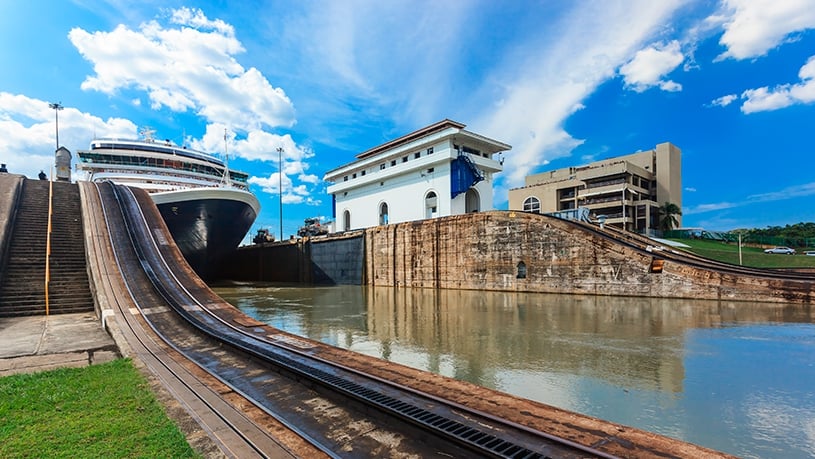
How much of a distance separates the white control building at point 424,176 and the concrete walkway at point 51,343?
24.4 metres

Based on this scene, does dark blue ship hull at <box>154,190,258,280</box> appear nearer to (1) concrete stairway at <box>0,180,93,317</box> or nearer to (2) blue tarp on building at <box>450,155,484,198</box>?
(1) concrete stairway at <box>0,180,93,317</box>

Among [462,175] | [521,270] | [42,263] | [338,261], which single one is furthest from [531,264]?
[42,263]

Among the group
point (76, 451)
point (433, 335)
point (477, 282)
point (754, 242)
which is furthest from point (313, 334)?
point (754, 242)

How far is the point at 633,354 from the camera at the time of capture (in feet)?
27.6

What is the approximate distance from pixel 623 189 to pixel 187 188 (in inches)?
1824

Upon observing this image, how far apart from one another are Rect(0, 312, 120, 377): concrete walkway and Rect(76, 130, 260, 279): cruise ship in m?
13.2

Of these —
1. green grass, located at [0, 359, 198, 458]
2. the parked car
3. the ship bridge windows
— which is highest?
the ship bridge windows

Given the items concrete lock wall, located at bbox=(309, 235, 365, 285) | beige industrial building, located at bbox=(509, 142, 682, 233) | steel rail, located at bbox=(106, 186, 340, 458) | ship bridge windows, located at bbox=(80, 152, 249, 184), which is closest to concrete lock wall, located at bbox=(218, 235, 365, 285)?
concrete lock wall, located at bbox=(309, 235, 365, 285)

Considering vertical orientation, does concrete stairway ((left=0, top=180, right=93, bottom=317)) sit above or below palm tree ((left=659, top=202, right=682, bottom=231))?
below

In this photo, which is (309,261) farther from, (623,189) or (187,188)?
(623,189)

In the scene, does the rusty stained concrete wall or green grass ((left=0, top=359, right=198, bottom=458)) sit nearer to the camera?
green grass ((left=0, top=359, right=198, bottom=458))

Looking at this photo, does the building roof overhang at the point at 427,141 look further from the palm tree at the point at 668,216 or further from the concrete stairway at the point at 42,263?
the palm tree at the point at 668,216

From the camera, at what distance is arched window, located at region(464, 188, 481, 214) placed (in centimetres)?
3328

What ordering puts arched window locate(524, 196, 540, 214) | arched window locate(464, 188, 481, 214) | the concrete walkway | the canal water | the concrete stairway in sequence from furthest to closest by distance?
1. arched window locate(524, 196, 540, 214)
2. arched window locate(464, 188, 481, 214)
3. the concrete stairway
4. the concrete walkway
5. the canal water
